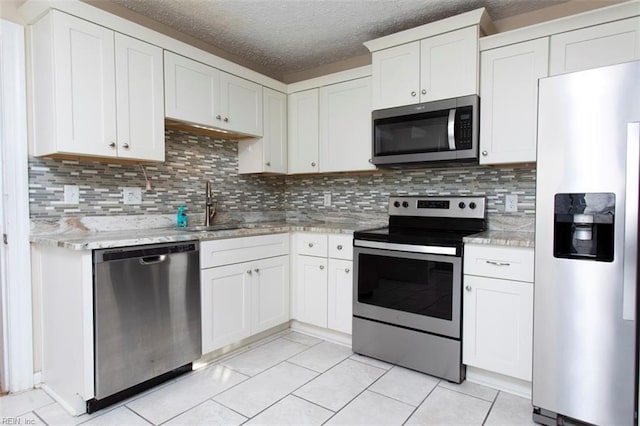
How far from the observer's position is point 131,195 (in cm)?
250

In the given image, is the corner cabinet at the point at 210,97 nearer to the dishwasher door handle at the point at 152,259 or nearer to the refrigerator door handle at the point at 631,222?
the dishwasher door handle at the point at 152,259

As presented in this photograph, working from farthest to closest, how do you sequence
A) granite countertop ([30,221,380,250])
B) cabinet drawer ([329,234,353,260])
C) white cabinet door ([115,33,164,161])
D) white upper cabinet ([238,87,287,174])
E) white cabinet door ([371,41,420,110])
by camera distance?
white upper cabinet ([238,87,287,174]) → cabinet drawer ([329,234,353,260]) → white cabinet door ([371,41,420,110]) → white cabinet door ([115,33,164,161]) → granite countertop ([30,221,380,250])

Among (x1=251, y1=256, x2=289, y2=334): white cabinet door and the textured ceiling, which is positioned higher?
the textured ceiling

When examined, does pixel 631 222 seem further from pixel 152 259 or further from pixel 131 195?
pixel 131 195

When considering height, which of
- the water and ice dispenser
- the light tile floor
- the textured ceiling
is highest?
the textured ceiling

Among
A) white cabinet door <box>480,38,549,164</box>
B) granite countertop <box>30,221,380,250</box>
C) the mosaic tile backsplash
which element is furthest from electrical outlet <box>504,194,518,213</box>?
granite countertop <box>30,221,380,250</box>

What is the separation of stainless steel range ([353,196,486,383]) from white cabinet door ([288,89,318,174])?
3.32ft

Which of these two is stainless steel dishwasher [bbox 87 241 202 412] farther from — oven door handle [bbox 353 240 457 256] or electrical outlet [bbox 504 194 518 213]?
electrical outlet [bbox 504 194 518 213]

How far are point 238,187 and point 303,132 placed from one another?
0.78m

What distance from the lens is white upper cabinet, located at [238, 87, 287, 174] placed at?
3158 millimetres

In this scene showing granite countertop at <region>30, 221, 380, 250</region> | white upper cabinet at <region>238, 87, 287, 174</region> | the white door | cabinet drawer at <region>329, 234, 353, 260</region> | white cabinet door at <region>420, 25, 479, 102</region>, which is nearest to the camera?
granite countertop at <region>30, 221, 380, 250</region>

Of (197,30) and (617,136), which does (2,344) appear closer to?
(197,30)

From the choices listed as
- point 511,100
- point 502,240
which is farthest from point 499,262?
point 511,100

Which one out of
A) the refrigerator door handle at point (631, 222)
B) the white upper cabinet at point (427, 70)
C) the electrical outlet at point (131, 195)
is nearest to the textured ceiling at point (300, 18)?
the white upper cabinet at point (427, 70)
